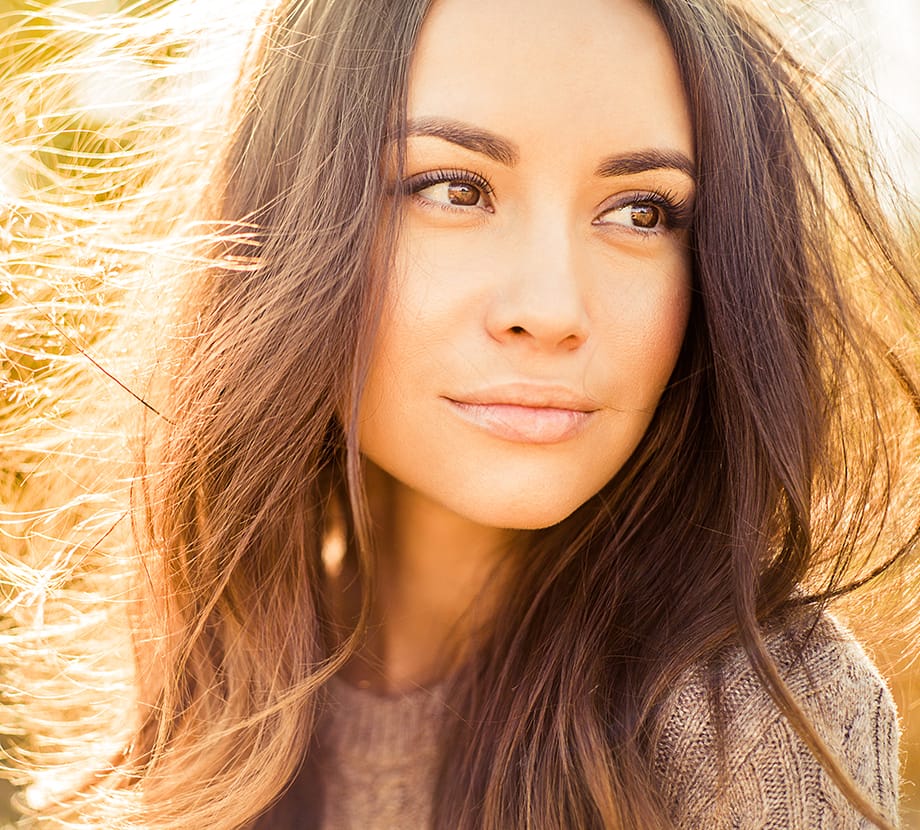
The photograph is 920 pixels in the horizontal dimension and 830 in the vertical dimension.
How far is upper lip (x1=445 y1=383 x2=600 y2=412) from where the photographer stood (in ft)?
5.14

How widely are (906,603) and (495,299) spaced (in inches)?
41.1

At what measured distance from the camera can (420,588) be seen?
2.03m

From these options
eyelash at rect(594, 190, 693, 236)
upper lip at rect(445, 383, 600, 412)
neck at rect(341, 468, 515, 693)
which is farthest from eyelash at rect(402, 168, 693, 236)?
neck at rect(341, 468, 515, 693)

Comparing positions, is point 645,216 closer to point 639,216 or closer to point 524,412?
point 639,216

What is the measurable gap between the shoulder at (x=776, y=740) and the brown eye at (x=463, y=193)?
30.4 inches

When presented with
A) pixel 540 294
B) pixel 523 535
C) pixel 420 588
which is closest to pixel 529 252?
pixel 540 294

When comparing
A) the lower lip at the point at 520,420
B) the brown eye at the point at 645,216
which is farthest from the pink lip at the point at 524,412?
the brown eye at the point at 645,216

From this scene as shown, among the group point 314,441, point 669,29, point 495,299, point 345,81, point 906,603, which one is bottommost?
point 906,603

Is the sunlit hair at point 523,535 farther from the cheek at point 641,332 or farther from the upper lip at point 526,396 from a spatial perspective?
the upper lip at point 526,396

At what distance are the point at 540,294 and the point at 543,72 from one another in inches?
12.0

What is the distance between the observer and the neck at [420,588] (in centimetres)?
198

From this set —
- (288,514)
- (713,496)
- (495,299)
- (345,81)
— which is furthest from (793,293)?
(288,514)

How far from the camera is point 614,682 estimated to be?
1.78 meters

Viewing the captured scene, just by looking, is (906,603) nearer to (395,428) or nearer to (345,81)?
(395,428)
